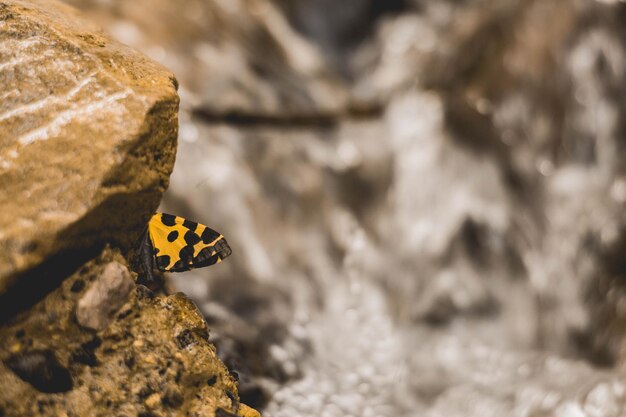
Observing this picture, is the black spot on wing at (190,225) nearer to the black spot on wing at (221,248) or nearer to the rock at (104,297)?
the black spot on wing at (221,248)

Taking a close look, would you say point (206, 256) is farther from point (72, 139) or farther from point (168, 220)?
point (72, 139)

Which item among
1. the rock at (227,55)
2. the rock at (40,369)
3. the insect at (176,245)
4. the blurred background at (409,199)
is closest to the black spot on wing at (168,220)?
the insect at (176,245)

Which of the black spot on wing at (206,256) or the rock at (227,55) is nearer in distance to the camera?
the black spot on wing at (206,256)

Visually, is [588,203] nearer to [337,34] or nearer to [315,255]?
[315,255]

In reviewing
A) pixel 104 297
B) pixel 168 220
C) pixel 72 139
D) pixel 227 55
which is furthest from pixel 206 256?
pixel 227 55

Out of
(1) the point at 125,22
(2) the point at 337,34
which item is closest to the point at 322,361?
(1) the point at 125,22

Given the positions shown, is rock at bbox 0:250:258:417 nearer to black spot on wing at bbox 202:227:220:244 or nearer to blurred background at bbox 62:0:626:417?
black spot on wing at bbox 202:227:220:244
